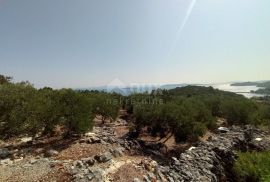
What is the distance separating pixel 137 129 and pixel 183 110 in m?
7.66

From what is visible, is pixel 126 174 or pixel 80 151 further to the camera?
pixel 80 151

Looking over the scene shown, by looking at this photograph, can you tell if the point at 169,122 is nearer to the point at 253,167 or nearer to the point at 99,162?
the point at 253,167

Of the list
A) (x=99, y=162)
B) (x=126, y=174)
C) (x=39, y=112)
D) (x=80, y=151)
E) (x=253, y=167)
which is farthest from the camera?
(x=39, y=112)

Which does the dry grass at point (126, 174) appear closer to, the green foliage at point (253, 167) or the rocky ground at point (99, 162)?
the rocky ground at point (99, 162)

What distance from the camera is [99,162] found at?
16547mm

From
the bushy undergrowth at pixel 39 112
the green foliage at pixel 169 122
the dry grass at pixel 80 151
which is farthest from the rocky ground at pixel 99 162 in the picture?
the green foliage at pixel 169 122

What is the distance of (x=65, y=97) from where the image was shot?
73.9ft

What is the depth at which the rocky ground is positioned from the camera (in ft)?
46.4

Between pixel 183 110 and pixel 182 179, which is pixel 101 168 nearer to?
pixel 182 179

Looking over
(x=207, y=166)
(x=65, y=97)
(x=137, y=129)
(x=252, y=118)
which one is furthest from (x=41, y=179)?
(x=252, y=118)

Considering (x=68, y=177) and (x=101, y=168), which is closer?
(x=68, y=177)

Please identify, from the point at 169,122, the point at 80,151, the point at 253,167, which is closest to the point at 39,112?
the point at 80,151

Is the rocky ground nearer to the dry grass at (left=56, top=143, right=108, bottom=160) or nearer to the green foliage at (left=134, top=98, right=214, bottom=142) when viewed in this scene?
the dry grass at (left=56, top=143, right=108, bottom=160)

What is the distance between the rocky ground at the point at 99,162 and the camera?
46.4ft
